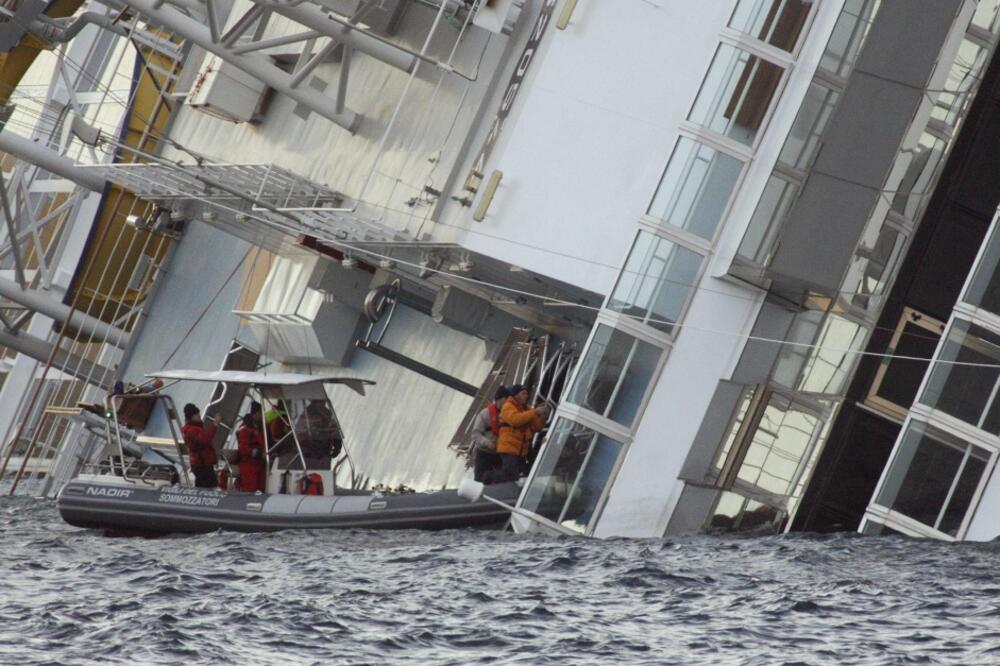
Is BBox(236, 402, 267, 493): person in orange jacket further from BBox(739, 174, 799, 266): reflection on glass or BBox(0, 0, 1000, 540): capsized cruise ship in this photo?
BBox(739, 174, 799, 266): reflection on glass

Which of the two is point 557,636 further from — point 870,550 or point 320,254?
point 320,254

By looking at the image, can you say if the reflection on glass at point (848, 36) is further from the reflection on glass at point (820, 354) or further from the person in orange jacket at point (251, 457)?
the person in orange jacket at point (251, 457)

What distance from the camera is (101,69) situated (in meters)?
44.0

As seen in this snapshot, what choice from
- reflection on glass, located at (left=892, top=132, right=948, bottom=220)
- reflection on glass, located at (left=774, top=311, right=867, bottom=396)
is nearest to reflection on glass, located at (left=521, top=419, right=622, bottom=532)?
reflection on glass, located at (left=774, top=311, right=867, bottom=396)

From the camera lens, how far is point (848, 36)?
73.4 feet

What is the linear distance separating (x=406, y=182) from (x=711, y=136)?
19.3 feet

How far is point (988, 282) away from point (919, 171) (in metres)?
2.02

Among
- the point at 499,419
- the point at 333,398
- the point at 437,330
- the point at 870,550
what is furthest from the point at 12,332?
the point at 870,550

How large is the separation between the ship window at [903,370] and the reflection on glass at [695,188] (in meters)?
2.72

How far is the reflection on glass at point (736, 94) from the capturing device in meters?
22.5

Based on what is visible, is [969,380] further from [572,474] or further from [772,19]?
[772,19]

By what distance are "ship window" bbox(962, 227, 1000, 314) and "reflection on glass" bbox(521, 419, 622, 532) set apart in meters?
4.70

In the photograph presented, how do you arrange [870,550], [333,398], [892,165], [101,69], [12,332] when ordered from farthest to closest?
[101,69]
[12,332]
[333,398]
[892,165]
[870,550]

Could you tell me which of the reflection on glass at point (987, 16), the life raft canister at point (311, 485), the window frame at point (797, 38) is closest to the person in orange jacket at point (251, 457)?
the life raft canister at point (311, 485)
